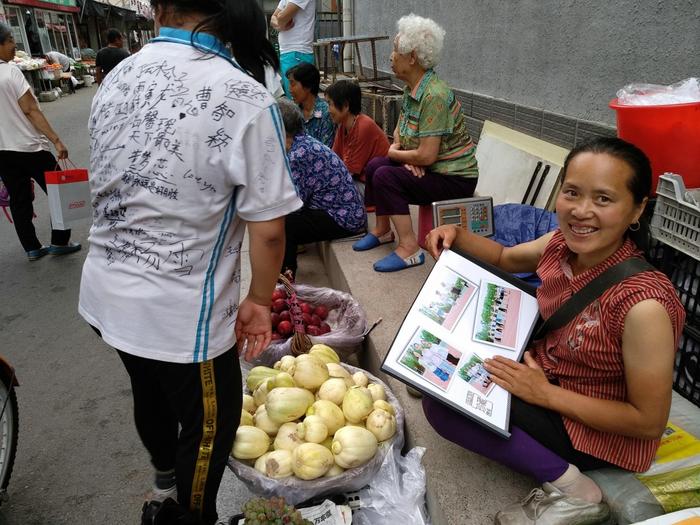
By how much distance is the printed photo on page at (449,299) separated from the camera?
1749 millimetres

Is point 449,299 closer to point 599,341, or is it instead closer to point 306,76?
point 599,341

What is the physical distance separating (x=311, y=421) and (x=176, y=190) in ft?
3.53

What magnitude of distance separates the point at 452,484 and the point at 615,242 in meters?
0.97

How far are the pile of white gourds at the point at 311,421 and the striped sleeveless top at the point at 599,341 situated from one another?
687mm

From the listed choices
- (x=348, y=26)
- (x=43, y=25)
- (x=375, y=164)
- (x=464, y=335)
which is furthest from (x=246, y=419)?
(x=43, y=25)

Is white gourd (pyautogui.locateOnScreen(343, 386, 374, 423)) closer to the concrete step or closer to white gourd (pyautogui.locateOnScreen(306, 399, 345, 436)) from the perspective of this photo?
white gourd (pyautogui.locateOnScreen(306, 399, 345, 436))

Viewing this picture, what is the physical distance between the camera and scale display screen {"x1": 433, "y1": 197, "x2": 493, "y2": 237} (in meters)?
2.73

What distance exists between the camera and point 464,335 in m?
1.72

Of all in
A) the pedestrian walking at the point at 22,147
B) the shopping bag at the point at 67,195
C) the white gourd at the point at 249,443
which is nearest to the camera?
the white gourd at the point at 249,443

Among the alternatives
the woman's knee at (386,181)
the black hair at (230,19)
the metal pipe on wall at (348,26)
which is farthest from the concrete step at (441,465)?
the metal pipe on wall at (348,26)

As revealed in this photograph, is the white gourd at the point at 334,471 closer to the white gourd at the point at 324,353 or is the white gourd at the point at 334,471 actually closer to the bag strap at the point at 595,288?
the white gourd at the point at 324,353

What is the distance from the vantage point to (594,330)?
1.45 meters

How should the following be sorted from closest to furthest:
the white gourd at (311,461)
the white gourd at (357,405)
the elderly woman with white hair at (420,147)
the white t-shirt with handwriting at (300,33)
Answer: the white gourd at (311,461) → the white gourd at (357,405) → the elderly woman with white hair at (420,147) → the white t-shirt with handwriting at (300,33)

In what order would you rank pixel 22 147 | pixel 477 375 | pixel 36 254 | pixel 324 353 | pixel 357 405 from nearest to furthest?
pixel 477 375
pixel 357 405
pixel 324 353
pixel 22 147
pixel 36 254
